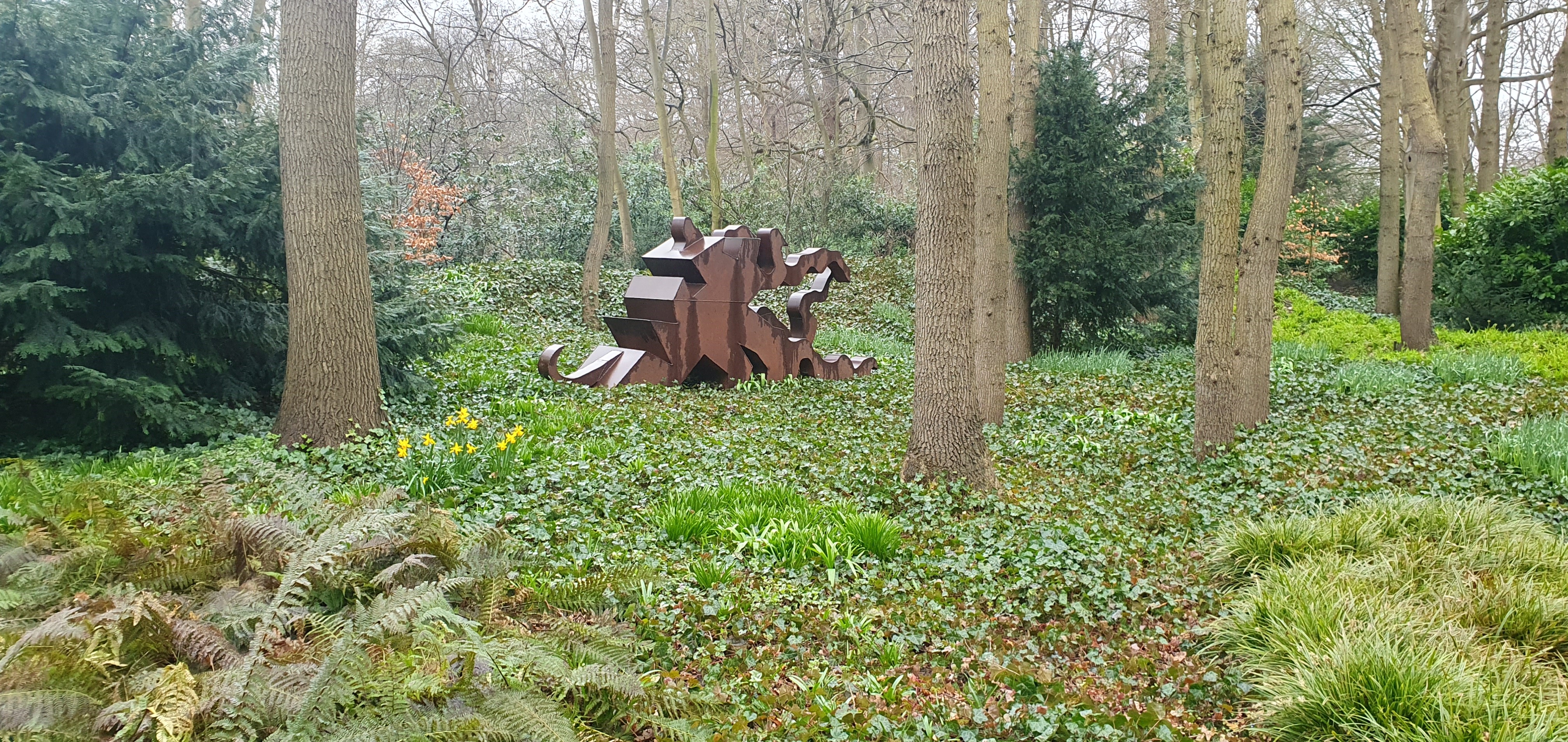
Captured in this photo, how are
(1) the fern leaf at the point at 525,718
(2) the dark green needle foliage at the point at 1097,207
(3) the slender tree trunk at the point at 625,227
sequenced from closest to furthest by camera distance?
(1) the fern leaf at the point at 525,718 < (2) the dark green needle foliage at the point at 1097,207 < (3) the slender tree trunk at the point at 625,227

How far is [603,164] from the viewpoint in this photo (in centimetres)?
1453

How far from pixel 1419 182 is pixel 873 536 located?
10513mm

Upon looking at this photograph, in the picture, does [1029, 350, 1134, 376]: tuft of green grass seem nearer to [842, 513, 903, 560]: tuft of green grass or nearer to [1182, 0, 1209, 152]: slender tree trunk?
[842, 513, 903, 560]: tuft of green grass

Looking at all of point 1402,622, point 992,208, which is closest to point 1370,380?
point 992,208

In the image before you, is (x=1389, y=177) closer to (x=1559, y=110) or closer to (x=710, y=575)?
(x=1559, y=110)

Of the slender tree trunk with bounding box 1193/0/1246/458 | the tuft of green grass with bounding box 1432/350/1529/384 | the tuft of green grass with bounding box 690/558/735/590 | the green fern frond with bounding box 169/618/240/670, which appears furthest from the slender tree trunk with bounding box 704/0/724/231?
the green fern frond with bounding box 169/618/240/670

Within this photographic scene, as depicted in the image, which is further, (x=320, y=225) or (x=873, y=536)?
(x=320, y=225)

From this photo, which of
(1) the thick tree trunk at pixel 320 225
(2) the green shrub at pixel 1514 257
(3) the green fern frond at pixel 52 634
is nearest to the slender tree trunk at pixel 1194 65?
(2) the green shrub at pixel 1514 257

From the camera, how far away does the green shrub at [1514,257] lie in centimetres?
1377

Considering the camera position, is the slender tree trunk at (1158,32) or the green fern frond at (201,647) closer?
the green fern frond at (201,647)

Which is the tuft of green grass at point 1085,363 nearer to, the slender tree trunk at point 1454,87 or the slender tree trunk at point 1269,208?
the slender tree trunk at point 1269,208

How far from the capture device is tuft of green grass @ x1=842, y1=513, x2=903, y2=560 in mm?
4957

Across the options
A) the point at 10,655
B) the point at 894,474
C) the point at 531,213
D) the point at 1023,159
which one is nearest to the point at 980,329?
the point at 894,474

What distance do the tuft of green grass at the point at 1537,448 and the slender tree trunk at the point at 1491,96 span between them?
566 inches
